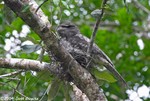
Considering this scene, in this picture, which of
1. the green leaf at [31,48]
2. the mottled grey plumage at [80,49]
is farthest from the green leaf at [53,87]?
the green leaf at [31,48]

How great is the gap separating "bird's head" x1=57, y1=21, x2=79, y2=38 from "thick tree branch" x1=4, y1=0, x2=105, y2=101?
637 millimetres

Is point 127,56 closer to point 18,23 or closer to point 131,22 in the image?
point 131,22

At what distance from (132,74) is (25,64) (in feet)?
9.48

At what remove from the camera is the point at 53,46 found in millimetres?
3309

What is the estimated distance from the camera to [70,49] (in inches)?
154

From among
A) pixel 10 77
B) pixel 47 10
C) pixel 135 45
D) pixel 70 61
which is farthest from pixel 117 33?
pixel 70 61

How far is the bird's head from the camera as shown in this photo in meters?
4.14

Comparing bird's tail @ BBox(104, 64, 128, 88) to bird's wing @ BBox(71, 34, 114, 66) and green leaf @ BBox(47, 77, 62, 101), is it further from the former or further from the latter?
green leaf @ BBox(47, 77, 62, 101)

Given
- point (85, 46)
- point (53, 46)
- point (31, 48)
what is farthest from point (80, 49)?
point (53, 46)

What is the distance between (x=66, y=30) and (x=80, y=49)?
1.16 ft

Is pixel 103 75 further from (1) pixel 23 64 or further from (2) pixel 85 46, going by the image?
Result: (1) pixel 23 64

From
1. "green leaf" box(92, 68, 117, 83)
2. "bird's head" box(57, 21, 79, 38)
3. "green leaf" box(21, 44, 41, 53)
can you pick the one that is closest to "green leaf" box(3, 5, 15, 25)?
"green leaf" box(21, 44, 41, 53)

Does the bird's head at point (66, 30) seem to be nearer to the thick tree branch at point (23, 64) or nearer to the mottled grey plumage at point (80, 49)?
the mottled grey plumage at point (80, 49)

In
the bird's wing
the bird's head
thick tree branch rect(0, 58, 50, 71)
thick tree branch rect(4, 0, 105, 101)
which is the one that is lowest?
thick tree branch rect(4, 0, 105, 101)
